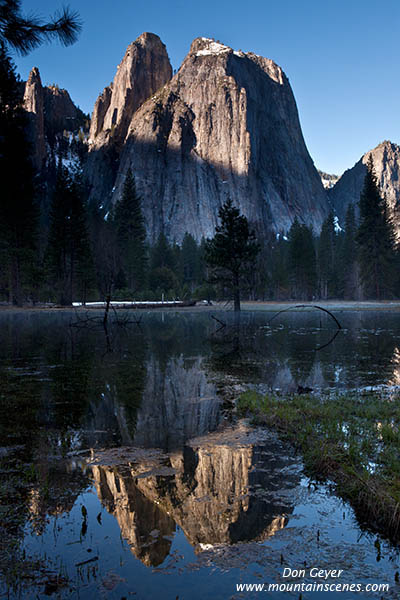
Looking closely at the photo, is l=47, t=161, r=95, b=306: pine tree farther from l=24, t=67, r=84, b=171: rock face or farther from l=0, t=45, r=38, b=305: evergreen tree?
l=24, t=67, r=84, b=171: rock face

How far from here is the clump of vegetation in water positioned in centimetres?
429

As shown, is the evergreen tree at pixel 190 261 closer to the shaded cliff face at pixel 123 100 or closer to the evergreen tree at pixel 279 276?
the evergreen tree at pixel 279 276

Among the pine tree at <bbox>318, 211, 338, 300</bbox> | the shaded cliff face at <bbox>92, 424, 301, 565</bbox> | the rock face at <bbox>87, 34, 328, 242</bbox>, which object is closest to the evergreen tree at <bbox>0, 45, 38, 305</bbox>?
the shaded cliff face at <bbox>92, 424, 301, 565</bbox>

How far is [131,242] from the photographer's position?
7562 cm

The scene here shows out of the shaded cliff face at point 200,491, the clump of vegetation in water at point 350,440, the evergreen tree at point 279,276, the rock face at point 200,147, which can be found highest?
the rock face at point 200,147

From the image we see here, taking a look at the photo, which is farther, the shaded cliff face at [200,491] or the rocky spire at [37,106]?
the rocky spire at [37,106]

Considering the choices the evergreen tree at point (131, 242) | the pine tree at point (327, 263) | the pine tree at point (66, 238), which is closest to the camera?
the pine tree at point (66, 238)

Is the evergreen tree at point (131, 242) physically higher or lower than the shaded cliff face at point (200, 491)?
higher

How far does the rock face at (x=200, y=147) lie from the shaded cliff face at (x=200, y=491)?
442 ft

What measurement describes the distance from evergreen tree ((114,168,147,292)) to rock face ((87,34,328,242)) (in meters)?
56.1

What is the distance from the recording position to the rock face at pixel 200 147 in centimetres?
14988

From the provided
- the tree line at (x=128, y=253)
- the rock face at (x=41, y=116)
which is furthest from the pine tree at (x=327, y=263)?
the rock face at (x=41, y=116)

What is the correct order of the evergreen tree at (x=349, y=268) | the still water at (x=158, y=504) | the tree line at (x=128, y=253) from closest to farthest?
the still water at (x=158, y=504) → the tree line at (x=128, y=253) → the evergreen tree at (x=349, y=268)

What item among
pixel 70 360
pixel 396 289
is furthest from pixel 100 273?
pixel 396 289
